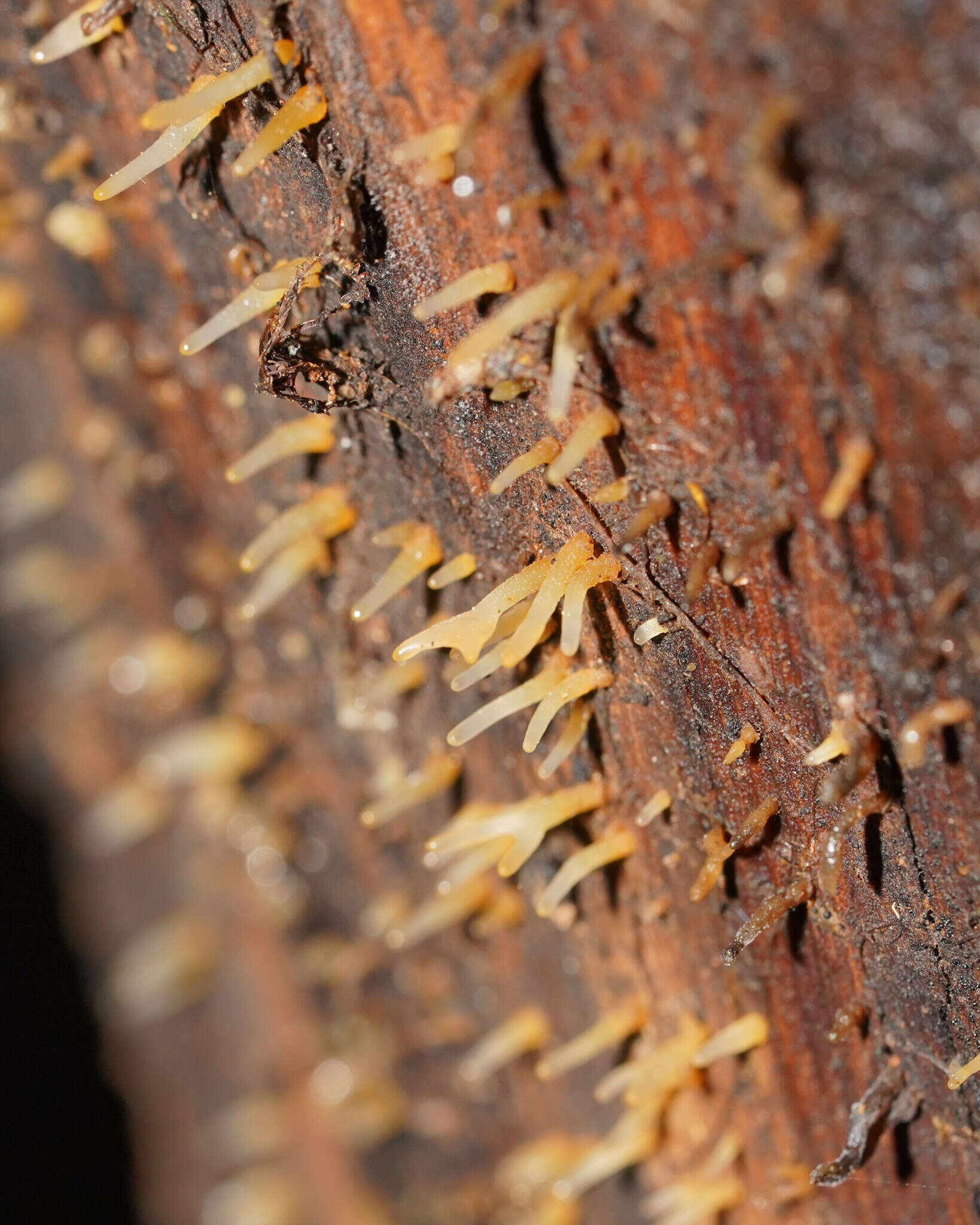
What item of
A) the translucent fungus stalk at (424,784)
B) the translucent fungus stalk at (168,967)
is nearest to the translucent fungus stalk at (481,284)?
the translucent fungus stalk at (424,784)

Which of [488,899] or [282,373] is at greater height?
[282,373]

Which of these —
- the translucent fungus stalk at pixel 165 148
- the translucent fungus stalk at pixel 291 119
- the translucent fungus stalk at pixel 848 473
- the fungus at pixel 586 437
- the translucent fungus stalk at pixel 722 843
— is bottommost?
the translucent fungus stalk at pixel 722 843

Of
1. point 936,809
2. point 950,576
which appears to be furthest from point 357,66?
point 936,809

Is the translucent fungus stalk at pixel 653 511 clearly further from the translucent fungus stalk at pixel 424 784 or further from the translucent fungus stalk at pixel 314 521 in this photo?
the translucent fungus stalk at pixel 424 784

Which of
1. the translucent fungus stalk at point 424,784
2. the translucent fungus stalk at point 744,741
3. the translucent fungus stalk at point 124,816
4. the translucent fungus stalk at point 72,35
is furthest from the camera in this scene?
the translucent fungus stalk at point 124,816

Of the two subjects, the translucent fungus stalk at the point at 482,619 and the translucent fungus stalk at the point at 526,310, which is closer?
the translucent fungus stalk at the point at 526,310

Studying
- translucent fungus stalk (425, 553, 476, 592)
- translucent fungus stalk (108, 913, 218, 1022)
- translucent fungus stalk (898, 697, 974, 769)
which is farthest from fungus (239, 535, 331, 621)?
translucent fungus stalk (108, 913, 218, 1022)

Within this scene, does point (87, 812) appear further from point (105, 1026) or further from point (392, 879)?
point (392, 879)
